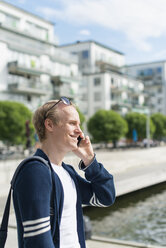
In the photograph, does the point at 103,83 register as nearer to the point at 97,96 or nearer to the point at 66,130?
the point at 97,96

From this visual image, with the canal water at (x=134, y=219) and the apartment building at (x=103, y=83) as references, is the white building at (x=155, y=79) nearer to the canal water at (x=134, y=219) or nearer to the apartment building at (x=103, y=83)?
the apartment building at (x=103, y=83)

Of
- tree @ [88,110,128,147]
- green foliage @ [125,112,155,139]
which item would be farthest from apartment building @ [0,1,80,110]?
green foliage @ [125,112,155,139]

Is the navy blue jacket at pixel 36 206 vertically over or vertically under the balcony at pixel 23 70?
under

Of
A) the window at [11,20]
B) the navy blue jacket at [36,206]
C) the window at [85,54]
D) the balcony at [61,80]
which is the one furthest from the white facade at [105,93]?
the navy blue jacket at [36,206]

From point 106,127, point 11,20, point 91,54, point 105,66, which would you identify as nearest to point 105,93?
point 91,54

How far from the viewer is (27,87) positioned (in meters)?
43.2

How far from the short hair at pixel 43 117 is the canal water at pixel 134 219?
22.5 ft

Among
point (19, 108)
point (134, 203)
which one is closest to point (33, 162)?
point (134, 203)

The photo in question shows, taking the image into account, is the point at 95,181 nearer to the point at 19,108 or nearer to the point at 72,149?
the point at 72,149

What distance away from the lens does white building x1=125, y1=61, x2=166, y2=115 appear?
83.2 m

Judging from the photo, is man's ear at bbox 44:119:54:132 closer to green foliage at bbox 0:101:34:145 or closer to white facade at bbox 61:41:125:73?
green foliage at bbox 0:101:34:145

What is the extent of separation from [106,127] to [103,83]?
16.6 m

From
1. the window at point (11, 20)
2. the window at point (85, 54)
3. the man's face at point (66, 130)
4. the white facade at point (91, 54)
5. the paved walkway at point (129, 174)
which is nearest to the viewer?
the man's face at point (66, 130)

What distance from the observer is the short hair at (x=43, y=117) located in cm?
217
